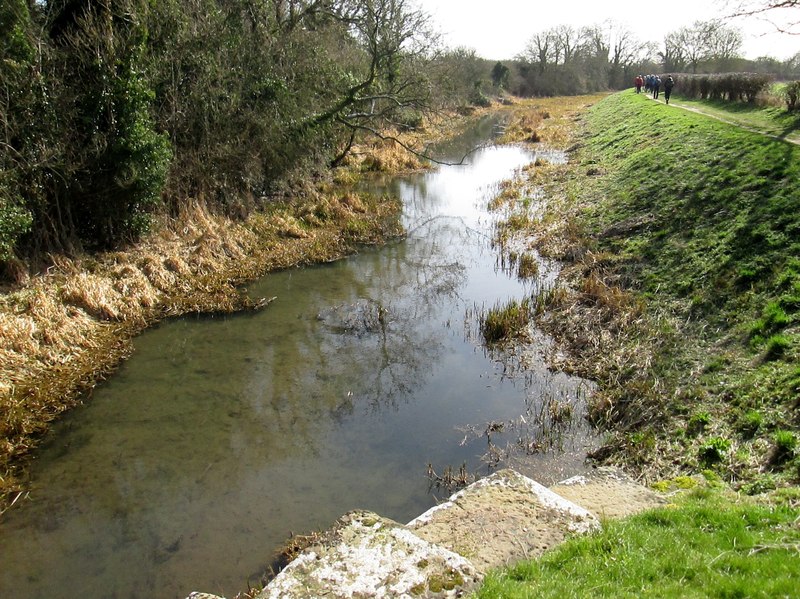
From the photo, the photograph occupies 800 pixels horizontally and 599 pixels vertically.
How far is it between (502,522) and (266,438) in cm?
401

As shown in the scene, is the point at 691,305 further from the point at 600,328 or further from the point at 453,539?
the point at 453,539

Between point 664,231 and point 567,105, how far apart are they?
5095cm

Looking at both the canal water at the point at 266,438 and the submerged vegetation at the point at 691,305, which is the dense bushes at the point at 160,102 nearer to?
the canal water at the point at 266,438

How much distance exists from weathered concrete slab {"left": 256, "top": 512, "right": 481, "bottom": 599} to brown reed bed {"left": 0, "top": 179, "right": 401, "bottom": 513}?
14.2 feet

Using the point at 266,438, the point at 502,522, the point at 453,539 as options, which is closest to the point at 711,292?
the point at 502,522

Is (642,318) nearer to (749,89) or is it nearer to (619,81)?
(749,89)

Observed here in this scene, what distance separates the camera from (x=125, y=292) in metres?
11.7

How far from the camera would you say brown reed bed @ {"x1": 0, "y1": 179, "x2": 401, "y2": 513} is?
8.44 m

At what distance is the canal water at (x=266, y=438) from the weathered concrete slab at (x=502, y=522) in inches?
42.1

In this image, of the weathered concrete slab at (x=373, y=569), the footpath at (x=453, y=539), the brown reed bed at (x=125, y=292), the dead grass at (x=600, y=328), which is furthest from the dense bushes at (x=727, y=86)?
the weathered concrete slab at (x=373, y=569)

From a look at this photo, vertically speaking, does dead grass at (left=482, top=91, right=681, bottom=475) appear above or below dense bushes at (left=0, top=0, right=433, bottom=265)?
below

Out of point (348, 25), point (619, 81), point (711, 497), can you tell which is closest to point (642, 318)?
point (711, 497)

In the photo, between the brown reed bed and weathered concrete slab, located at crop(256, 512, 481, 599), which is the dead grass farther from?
the brown reed bed

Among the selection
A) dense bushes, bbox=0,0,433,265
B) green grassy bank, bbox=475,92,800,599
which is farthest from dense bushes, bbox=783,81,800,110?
dense bushes, bbox=0,0,433,265
